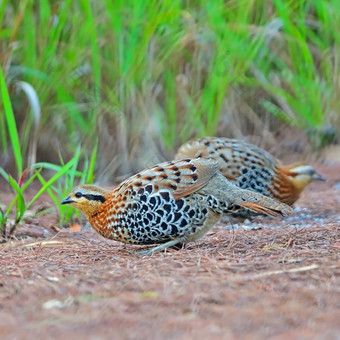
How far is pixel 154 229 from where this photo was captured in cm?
424

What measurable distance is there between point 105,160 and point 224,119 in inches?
59.1

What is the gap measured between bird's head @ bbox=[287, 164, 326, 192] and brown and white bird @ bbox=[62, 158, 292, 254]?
1748 millimetres

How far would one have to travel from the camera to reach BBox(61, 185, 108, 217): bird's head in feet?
14.9

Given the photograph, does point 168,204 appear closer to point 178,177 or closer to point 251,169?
point 178,177

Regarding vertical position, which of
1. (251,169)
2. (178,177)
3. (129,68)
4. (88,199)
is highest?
(129,68)

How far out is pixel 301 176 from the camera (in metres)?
6.24

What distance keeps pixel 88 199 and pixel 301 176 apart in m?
2.36

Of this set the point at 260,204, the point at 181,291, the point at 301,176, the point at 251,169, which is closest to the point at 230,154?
the point at 251,169

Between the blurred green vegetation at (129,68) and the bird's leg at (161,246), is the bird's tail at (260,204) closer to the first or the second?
the bird's leg at (161,246)

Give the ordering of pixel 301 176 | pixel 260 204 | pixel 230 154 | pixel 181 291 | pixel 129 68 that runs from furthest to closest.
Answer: pixel 129 68 < pixel 301 176 < pixel 230 154 < pixel 260 204 < pixel 181 291

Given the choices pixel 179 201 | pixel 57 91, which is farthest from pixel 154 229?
pixel 57 91

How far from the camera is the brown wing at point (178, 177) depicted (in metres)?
4.32

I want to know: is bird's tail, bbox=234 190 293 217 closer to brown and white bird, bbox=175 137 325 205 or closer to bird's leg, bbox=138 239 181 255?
bird's leg, bbox=138 239 181 255

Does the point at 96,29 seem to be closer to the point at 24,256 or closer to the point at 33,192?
the point at 33,192
